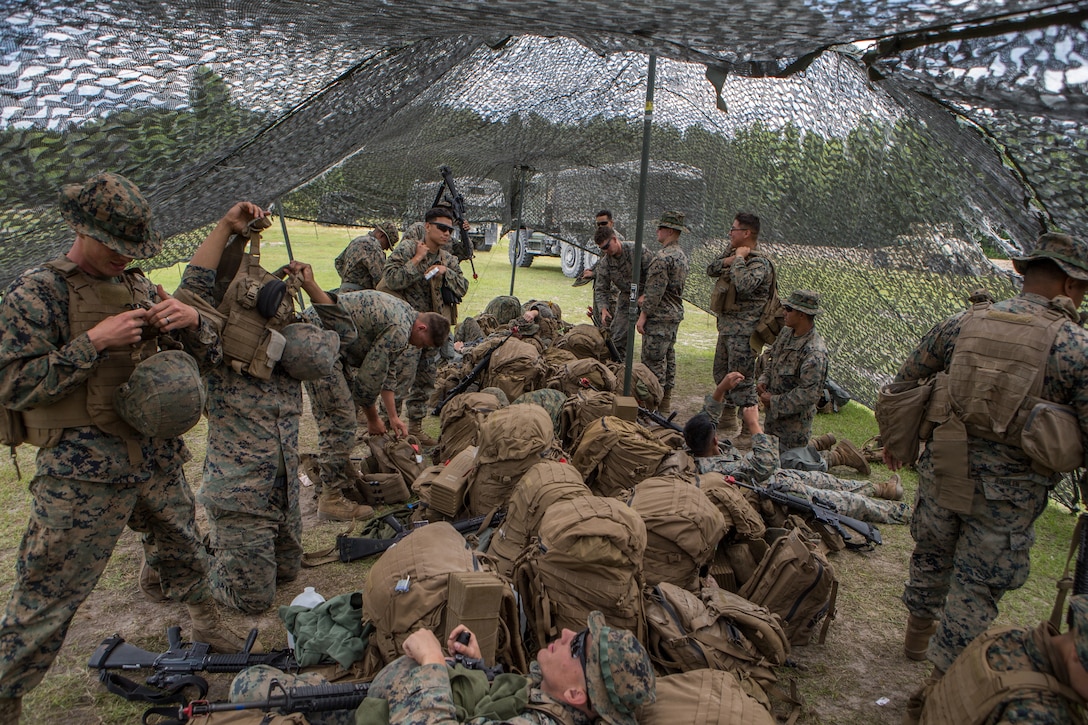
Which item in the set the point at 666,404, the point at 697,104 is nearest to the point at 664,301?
the point at 666,404

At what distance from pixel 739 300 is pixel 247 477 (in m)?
5.21

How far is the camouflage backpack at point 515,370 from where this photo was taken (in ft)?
21.1

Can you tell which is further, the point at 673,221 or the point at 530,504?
the point at 673,221

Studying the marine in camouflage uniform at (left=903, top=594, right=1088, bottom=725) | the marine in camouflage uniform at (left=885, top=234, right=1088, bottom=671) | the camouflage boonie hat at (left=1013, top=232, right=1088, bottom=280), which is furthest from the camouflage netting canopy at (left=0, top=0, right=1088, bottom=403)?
the marine in camouflage uniform at (left=903, top=594, right=1088, bottom=725)

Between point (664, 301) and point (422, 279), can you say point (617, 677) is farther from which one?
point (664, 301)

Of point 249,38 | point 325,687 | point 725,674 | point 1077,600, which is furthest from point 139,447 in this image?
point 1077,600

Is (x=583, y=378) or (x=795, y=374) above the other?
(x=795, y=374)

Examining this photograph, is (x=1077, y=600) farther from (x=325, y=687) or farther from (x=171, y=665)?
(x=171, y=665)

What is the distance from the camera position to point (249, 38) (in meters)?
3.00

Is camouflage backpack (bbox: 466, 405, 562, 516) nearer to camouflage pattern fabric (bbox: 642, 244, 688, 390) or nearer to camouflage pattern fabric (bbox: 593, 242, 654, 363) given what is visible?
camouflage pattern fabric (bbox: 642, 244, 688, 390)

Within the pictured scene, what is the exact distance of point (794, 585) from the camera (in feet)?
11.7

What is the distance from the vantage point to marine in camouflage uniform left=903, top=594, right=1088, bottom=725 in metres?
2.12

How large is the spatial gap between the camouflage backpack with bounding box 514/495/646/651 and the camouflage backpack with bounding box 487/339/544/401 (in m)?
3.35

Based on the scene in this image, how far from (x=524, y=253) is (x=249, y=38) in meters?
17.0
